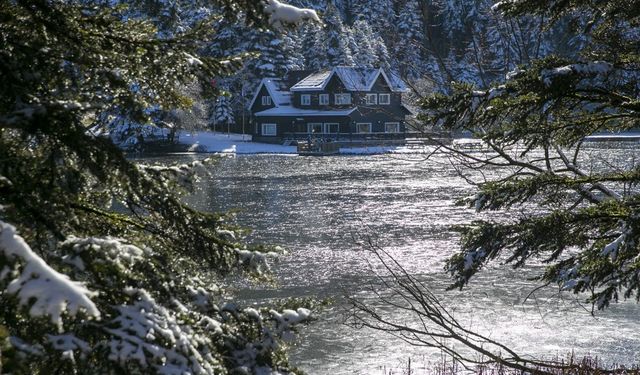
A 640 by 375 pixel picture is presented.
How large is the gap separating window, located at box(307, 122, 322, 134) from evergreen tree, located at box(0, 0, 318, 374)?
63.7 metres

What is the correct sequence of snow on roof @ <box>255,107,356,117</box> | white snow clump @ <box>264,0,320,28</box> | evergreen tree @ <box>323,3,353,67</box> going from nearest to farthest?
white snow clump @ <box>264,0,320,28</box> → snow on roof @ <box>255,107,356,117</box> → evergreen tree @ <box>323,3,353,67</box>

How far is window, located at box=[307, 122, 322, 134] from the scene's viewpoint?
6897 cm

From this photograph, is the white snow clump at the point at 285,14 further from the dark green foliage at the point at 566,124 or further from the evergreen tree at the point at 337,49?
the evergreen tree at the point at 337,49

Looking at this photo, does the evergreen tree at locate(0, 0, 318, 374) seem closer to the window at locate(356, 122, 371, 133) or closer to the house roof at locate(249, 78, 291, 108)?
the window at locate(356, 122, 371, 133)

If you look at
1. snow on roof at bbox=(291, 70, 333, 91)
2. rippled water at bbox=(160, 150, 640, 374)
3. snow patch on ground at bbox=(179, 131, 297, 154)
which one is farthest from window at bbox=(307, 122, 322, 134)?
rippled water at bbox=(160, 150, 640, 374)

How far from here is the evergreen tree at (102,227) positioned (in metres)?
2.97

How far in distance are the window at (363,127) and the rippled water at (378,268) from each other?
30183 millimetres

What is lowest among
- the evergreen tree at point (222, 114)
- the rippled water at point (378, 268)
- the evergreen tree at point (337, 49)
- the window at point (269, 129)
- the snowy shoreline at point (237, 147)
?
the rippled water at point (378, 268)

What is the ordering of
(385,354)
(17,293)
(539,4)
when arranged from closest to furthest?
(17,293), (539,4), (385,354)

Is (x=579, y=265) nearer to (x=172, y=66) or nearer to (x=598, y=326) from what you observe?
(x=172, y=66)

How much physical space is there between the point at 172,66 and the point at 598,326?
11487mm

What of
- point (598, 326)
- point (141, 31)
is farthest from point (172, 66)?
point (598, 326)

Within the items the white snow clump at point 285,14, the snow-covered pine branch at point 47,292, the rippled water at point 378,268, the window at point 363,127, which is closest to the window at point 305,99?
the window at point 363,127

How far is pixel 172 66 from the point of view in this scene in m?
4.91
